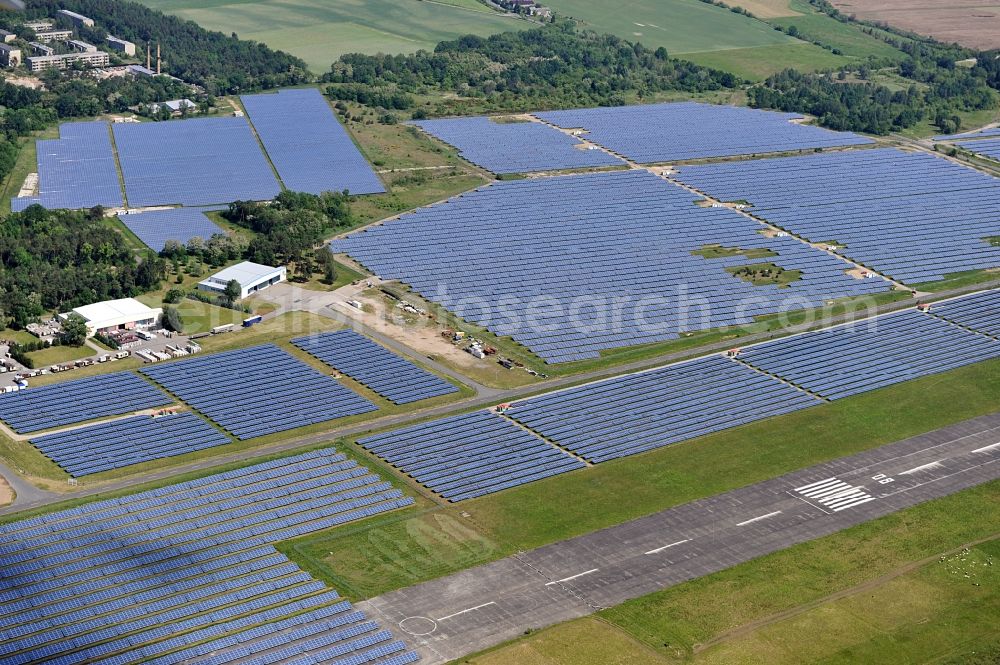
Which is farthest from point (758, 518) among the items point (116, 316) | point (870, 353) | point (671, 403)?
point (116, 316)

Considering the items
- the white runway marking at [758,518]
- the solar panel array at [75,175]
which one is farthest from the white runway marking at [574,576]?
the solar panel array at [75,175]

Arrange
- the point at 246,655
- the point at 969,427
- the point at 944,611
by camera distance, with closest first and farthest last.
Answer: the point at 246,655 → the point at 944,611 → the point at 969,427

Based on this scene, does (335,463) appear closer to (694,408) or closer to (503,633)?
(503,633)

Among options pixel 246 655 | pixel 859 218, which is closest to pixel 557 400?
pixel 246 655

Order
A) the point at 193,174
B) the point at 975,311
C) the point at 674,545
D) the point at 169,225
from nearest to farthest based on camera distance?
the point at 674,545 < the point at 975,311 < the point at 169,225 < the point at 193,174

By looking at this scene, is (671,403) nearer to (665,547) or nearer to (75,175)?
(665,547)
